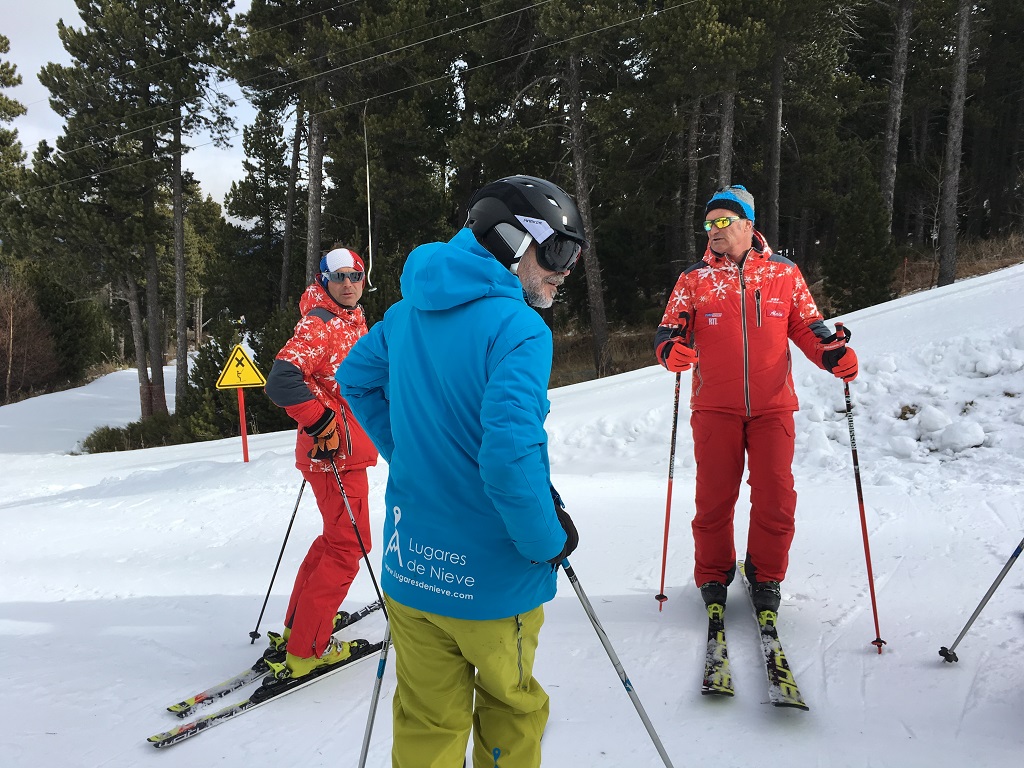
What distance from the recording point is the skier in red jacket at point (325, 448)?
2.98 m

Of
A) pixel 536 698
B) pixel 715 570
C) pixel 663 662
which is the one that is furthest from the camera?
pixel 715 570

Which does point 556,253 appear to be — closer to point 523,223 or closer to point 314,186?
point 523,223

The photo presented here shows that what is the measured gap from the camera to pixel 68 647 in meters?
3.67

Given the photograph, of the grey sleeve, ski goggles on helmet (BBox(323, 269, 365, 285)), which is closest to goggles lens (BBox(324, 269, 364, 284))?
ski goggles on helmet (BBox(323, 269, 365, 285))

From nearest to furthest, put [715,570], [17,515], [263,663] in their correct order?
[263,663] < [715,570] < [17,515]

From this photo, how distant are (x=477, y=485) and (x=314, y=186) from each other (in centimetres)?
1774

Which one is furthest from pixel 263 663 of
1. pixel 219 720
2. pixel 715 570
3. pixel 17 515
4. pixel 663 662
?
pixel 17 515

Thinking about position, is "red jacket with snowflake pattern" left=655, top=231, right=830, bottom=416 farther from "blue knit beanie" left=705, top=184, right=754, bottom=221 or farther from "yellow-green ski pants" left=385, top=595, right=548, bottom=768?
"yellow-green ski pants" left=385, top=595, right=548, bottom=768

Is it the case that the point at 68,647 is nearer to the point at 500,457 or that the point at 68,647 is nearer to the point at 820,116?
the point at 500,457

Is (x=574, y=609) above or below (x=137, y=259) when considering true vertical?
below

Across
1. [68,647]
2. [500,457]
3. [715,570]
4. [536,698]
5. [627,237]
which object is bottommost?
[68,647]

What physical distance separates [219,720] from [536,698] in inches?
69.5

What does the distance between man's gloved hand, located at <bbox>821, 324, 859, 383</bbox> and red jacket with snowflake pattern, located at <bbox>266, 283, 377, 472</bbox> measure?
230 cm

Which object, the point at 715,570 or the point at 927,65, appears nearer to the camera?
the point at 715,570
